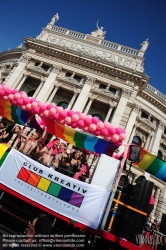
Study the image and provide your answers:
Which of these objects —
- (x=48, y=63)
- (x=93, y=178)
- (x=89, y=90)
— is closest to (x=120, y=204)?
(x=93, y=178)

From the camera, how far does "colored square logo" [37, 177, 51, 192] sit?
5117mm

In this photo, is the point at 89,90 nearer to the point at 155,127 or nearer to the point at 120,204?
the point at 155,127

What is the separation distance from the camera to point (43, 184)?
16.9 feet

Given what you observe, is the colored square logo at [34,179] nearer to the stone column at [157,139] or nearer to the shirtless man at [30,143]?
the shirtless man at [30,143]

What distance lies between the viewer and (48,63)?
20.5 metres

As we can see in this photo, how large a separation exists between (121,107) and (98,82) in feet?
13.6

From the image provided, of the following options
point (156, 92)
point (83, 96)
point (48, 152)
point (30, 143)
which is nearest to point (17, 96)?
point (30, 143)

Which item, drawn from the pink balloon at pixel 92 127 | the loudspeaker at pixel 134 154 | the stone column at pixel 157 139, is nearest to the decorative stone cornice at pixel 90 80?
the stone column at pixel 157 139

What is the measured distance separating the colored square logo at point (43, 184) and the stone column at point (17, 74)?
16.7 m

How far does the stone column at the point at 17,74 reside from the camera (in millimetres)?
19375

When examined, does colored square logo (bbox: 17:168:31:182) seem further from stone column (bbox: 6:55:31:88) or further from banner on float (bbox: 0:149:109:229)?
stone column (bbox: 6:55:31:88)

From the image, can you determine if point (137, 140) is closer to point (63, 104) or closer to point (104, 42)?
point (63, 104)

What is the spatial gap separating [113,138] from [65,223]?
13.6 feet

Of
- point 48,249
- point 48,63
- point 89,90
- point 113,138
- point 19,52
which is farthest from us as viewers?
point 19,52
